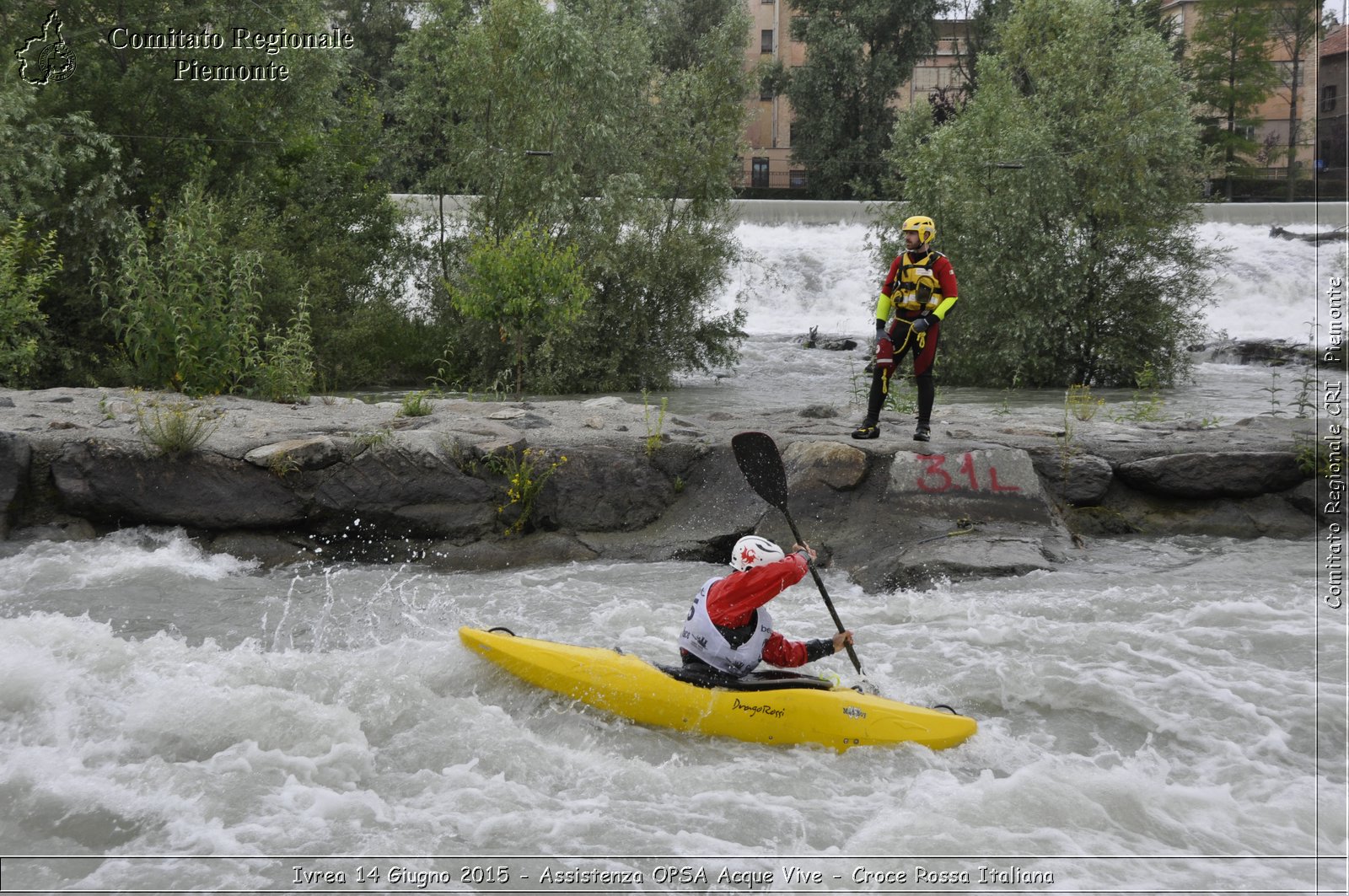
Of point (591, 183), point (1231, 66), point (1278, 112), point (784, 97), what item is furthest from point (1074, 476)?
point (1278, 112)

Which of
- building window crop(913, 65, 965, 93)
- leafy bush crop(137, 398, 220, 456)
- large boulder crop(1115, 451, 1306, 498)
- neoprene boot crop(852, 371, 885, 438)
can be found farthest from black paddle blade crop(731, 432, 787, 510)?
building window crop(913, 65, 965, 93)

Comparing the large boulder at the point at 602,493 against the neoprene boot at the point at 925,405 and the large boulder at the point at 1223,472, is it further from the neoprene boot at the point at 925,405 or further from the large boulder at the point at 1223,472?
the large boulder at the point at 1223,472

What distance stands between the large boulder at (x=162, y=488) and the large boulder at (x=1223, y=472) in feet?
19.8

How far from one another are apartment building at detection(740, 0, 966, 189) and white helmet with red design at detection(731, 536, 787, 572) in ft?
120

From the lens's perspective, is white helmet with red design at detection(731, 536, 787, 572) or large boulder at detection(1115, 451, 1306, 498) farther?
large boulder at detection(1115, 451, 1306, 498)

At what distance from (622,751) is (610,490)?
10.6 feet

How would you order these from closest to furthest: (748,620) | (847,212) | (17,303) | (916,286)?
(748,620) < (916,286) < (17,303) < (847,212)

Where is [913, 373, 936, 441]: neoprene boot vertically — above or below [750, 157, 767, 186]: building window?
below

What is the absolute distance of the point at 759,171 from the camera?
1670 inches

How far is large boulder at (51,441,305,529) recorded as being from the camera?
722cm

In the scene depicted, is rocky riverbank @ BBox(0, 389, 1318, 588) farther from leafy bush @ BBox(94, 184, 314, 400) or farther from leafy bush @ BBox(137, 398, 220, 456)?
leafy bush @ BBox(94, 184, 314, 400)

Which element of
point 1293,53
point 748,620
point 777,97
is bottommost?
point 748,620

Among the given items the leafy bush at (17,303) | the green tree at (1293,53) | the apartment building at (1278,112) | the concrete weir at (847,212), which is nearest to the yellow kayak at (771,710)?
the leafy bush at (17,303)

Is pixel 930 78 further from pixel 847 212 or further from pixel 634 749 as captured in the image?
pixel 634 749
